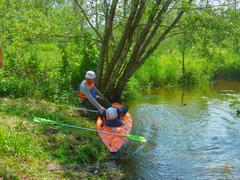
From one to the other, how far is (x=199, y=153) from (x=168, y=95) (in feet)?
31.3

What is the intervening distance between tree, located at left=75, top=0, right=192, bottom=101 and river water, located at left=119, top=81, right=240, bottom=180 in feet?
5.43

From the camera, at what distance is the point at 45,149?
8133 millimetres

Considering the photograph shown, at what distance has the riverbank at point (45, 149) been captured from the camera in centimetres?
671

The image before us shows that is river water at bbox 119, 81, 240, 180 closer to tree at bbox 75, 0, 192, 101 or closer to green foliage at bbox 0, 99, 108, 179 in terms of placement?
green foliage at bbox 0, 99, 108, 179

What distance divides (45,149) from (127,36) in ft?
20.1

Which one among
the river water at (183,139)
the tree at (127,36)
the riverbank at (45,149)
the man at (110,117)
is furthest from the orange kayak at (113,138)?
the tree at (127,36)

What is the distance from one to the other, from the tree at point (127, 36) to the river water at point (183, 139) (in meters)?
1.66

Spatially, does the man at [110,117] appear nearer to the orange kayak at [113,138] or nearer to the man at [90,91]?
the orange kayak at [113,138]

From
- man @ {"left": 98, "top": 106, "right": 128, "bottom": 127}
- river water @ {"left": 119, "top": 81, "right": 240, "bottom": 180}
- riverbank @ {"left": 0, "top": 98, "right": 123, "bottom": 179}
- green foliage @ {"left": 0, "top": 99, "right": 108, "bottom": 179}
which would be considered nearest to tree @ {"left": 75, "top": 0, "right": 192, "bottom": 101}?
river water @ {"left": 119, "top": 81, "right": 240, "bottom": 180}

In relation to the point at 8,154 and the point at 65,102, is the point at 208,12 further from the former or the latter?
the point at 8,154

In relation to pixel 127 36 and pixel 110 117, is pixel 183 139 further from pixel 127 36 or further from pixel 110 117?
pixel 127 36

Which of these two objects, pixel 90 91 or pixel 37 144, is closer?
pixel 37 144

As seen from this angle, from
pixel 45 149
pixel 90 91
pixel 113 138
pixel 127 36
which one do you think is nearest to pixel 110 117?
pixel 113 138

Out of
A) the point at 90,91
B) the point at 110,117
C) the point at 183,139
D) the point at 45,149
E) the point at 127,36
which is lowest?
the point at 183,139
